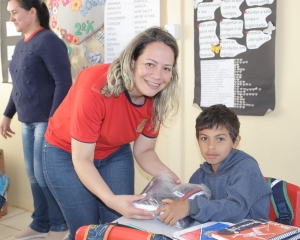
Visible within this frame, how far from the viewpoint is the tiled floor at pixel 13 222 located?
2963 millimetres

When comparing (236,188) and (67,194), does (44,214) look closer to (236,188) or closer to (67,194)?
(67,194)

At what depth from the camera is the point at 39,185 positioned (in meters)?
2.61

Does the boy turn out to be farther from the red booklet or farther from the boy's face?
the red booklet

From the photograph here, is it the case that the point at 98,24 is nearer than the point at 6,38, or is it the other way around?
the point at 98,24

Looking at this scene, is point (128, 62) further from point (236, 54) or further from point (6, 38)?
point (6, 38)

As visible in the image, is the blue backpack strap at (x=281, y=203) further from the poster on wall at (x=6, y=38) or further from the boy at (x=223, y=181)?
the poster on wall at (x=6, y=38)

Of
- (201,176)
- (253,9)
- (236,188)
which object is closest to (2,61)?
(253,9)

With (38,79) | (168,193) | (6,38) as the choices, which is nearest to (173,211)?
(168,193)

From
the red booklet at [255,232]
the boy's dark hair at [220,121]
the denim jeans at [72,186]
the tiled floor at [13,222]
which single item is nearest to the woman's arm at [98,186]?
the denim jeans at [72,186]

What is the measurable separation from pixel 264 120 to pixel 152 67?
0.90m

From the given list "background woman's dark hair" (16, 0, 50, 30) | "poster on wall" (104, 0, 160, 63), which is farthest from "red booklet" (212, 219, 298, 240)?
"background woman's dark hair" (16, 0, 50, 30)

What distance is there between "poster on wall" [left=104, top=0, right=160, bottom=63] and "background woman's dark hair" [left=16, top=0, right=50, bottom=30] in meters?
0.39

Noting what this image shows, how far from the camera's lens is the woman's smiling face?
4.84 feet

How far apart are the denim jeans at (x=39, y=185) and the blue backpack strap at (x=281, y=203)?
4.87 feet
